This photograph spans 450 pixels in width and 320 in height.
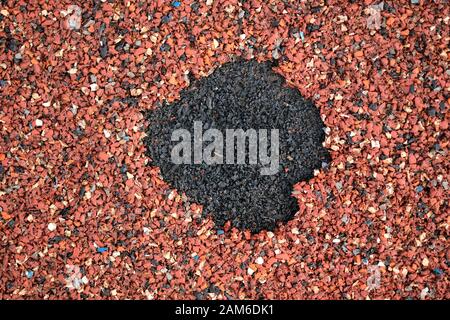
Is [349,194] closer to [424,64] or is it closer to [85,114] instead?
[424,64]

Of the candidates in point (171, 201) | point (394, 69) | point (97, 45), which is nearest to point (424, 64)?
point (394, 69)
